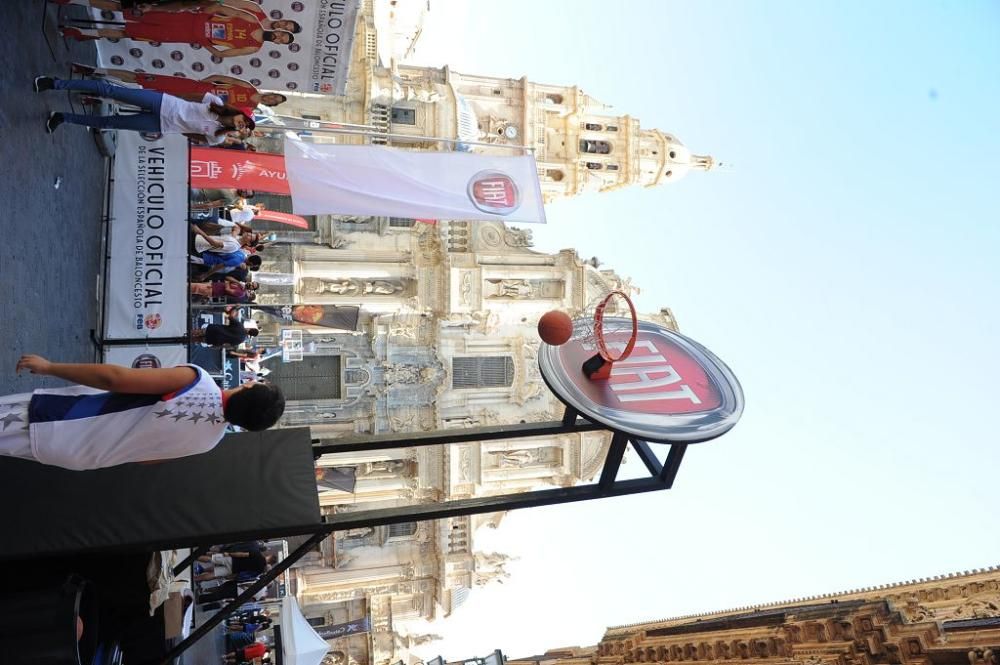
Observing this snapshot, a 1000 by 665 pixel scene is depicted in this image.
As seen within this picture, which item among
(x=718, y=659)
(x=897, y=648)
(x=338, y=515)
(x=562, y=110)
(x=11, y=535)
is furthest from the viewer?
(x=562, y=110)

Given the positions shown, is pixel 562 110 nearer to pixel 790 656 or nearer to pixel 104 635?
pixel 790 656

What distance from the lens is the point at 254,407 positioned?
541cm

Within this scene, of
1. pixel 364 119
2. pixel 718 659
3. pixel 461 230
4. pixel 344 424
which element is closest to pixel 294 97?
pixel 364 119

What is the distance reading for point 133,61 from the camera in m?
11.5

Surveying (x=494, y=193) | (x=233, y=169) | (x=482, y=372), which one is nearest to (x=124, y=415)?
(x=494, y=193)

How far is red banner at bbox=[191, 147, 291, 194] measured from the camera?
566 inches

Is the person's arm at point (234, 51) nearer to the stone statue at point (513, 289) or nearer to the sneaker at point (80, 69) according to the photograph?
the sneaker at point (80, 69)

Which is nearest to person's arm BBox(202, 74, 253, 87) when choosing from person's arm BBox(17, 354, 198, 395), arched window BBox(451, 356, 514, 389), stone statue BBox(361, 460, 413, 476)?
person's arm BBox(17, 354, 198, 395)

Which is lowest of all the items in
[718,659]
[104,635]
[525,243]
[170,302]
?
[718,659]

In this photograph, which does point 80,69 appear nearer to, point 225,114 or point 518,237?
point 225,114

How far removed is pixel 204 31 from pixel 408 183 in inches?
154

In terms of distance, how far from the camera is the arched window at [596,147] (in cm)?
3219

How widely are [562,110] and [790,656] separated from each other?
25449 mm

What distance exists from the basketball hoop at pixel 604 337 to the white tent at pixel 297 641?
1439 cm
